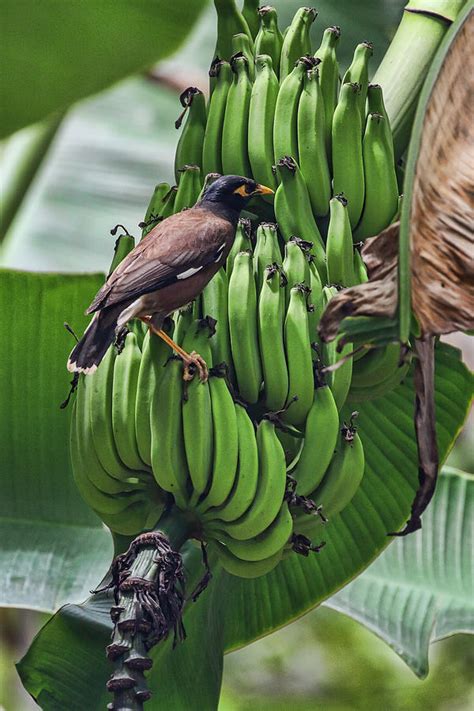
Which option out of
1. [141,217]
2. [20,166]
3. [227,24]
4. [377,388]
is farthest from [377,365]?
[20,166]

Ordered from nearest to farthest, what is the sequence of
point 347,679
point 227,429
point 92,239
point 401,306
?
1. point 401,306
2. point 227,429
3. point 92,239
4. point 347,679

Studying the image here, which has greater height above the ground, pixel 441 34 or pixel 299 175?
pixel 441 34

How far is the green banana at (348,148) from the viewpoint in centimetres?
95

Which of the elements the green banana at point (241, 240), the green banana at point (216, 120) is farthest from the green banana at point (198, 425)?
the green banana at point (216, 120)

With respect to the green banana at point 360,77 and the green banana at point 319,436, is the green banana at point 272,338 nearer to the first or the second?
the green banana at point 319,436

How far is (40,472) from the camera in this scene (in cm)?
118

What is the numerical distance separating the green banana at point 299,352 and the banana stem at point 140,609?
161 mm

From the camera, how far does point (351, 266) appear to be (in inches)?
36.3

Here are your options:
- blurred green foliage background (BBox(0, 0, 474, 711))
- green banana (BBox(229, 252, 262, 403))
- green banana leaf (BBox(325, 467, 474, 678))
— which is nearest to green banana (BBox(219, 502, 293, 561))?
green banana (BBox(229, 252, 262, 403))

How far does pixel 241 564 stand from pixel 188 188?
34cm

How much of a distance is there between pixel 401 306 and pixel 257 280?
0.92ft

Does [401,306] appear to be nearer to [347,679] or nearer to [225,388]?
[225,388]

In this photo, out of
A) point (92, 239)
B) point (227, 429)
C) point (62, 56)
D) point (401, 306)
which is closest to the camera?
point (401, 306)

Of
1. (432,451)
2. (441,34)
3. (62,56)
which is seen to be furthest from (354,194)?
(62,56)
